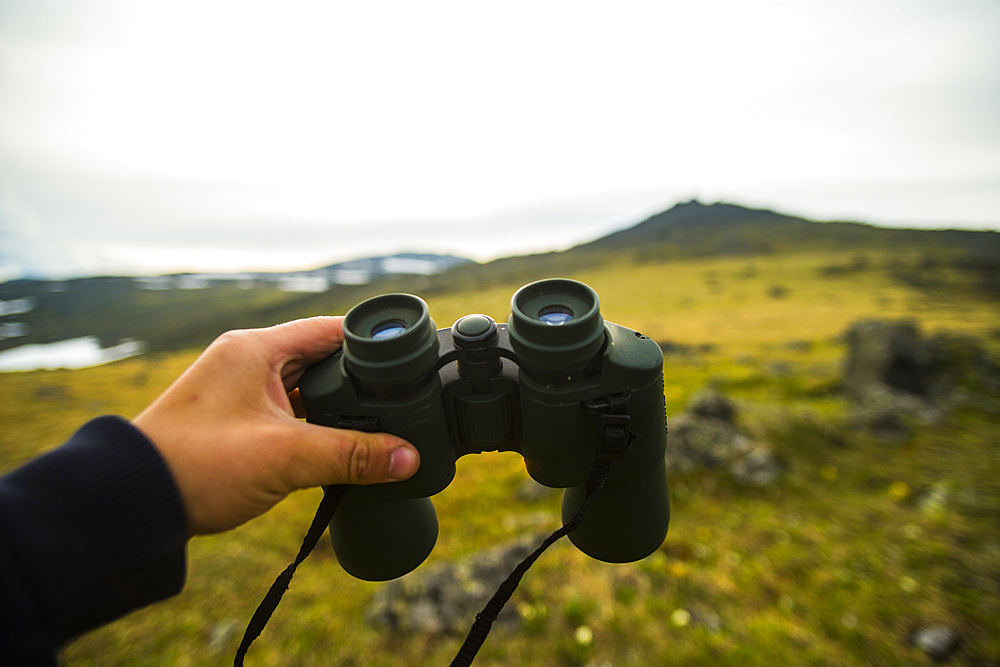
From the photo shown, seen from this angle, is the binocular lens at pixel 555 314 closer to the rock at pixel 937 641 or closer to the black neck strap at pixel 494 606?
the black neck strap at pixel 494 606

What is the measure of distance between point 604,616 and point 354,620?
2.57 meters

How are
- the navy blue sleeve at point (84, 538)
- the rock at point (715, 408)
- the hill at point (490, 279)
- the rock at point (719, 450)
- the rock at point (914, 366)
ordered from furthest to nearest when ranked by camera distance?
the hill at point (490, 279)
the rock at point (914, 366)
the rock at point (715, 408)
the rock at point (719, 450)
the navy blue sleeve at point (84, 538)

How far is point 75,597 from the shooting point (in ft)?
4.10

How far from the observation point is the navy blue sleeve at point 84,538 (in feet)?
3.83

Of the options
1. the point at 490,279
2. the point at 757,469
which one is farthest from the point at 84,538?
the point at 490,279

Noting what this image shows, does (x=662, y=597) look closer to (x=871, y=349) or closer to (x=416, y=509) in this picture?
(x=416, y=509)

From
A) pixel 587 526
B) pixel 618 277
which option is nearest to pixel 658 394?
pixel 587 526

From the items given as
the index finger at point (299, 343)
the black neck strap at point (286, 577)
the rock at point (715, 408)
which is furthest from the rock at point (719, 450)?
the index finger at point (299, 343)

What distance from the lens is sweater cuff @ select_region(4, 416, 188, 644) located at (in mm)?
1229

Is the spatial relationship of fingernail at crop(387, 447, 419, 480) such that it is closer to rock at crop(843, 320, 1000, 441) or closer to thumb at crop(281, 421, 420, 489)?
thumb at crop(281, 421, 420, 489)

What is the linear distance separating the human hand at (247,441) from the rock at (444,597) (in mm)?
3078

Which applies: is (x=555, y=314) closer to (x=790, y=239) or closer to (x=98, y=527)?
(x=98, y=527)

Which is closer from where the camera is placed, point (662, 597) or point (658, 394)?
point (658, 394)

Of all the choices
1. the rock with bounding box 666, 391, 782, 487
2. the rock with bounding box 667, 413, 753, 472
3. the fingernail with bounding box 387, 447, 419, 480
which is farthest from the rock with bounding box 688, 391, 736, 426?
the fingernail with bounding box 387, 447, 419, 480
